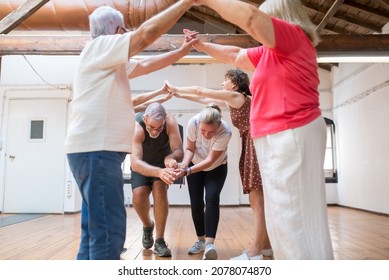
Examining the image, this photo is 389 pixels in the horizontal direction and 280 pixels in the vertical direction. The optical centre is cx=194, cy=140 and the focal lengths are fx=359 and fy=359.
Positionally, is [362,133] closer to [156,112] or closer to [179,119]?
[179,119]

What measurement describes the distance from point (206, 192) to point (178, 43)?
181cm

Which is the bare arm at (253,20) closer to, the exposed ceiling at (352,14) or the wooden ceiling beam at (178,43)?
the wooden ceiling beam at (178,43)

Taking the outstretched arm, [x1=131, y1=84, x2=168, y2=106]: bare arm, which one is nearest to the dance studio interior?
[x1=131, y1=84, x2=168, y2=106]: bare arm

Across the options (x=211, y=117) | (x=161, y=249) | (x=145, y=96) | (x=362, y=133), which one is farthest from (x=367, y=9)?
(x=161, y=249)

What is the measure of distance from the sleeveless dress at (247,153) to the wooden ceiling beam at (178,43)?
155cm

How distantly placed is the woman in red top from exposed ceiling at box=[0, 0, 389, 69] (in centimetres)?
266

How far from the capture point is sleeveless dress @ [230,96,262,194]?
2488mm

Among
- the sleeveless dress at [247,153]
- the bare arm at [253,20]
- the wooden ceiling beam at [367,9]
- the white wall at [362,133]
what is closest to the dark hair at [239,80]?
the sleeveless dress at [247,153]

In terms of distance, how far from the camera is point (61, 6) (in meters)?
3.73

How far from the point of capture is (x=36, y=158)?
22.1 ft

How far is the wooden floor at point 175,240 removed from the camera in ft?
9.23
